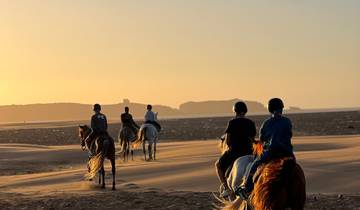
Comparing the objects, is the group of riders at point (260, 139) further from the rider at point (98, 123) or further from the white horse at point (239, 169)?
the rider at point (98, 123)

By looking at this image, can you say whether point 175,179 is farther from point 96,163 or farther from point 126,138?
point 126,138

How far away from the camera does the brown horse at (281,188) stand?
892 cm

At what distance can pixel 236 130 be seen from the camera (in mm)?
11227

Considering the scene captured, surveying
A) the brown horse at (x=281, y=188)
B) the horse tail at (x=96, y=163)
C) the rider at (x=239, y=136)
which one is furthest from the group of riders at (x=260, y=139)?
the horse tail at (x=96, y=163)

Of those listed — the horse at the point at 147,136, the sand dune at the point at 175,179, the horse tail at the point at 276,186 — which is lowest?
the sand dune at the point at 175,179

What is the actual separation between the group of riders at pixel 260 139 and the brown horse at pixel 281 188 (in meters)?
0.53

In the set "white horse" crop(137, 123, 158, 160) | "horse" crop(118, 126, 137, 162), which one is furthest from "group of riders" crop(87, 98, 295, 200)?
"horse" crop(118, 126, 137, 162)

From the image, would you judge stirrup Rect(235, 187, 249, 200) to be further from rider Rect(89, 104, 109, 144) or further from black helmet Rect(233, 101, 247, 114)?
rider Rect(89, 104, 109, 144)

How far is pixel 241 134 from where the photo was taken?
11.2 metres

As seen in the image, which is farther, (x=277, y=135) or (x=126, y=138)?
(x=126, y=138)

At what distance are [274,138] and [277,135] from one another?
69 millimetres

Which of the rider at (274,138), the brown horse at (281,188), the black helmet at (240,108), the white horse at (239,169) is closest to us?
the brown horse at (281,188)

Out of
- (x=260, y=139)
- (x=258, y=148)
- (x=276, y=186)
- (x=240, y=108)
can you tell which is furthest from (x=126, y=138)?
(x=276, y=186)

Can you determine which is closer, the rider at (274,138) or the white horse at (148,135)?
the rider at (274,138)
